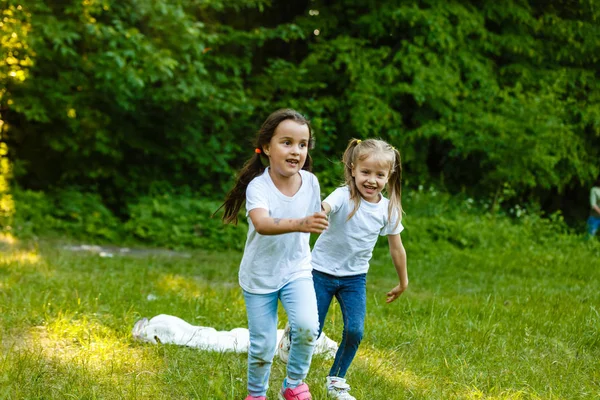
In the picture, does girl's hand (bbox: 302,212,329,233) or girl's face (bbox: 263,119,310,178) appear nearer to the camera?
girl's hand (bbox: 302,212,329,233)

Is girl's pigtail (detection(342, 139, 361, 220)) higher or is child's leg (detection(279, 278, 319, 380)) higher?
girl's pigtail (detection(342, 139, 361, 220))

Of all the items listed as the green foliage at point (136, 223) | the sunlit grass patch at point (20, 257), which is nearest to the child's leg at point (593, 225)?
the green foliage at point (136, 223)

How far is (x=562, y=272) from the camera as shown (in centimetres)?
827

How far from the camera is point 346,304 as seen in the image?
3789 mm

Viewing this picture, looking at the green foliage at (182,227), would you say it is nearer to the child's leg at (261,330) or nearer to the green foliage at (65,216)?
the green foliage at (65,216)

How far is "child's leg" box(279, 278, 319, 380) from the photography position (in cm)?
329

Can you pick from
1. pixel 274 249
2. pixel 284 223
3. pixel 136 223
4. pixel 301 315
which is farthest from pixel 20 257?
pixel 284 223

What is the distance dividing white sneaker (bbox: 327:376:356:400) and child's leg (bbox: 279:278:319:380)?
37cm

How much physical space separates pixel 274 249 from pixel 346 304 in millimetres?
689

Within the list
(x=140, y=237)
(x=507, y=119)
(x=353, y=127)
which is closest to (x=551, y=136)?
(x=507, y=119)

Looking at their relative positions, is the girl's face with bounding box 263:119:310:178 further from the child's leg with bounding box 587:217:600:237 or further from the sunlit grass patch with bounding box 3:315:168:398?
the child's leg with bounding box 587:217:600:237

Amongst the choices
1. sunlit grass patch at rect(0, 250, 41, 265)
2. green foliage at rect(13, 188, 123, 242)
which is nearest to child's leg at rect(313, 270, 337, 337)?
sunlit grass patch at rect(0, 250, 41, 265)

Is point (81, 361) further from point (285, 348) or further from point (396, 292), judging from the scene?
point (396, 292)

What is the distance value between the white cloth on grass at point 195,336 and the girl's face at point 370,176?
1.16 m
